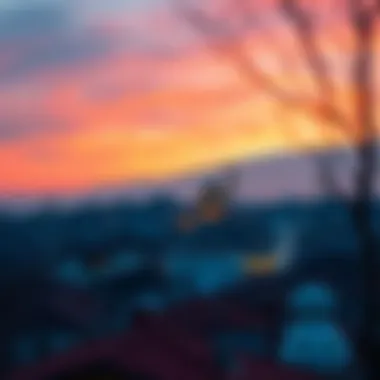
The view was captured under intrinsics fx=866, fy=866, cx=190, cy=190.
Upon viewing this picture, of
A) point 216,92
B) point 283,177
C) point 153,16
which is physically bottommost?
point 283,177

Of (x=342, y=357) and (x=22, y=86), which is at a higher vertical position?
(x=22, y=86)

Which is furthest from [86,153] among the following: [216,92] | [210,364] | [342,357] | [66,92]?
[342,357]

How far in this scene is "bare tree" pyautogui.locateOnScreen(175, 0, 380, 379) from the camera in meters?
1.29

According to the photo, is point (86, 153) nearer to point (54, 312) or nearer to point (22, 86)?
point (22, 86)

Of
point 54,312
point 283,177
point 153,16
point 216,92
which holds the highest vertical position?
point 153,16

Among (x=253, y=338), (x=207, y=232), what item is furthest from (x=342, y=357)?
(x=207, y=232)

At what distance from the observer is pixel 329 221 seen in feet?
4.26

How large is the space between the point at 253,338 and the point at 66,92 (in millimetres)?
461

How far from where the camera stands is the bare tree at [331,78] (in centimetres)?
129

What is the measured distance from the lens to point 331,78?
130 centimetres

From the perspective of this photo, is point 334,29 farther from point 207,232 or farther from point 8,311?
point 8,311

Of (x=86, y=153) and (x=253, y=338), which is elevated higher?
(x=86, y=153)

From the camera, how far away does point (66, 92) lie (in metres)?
1.30

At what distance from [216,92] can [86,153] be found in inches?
8.5
